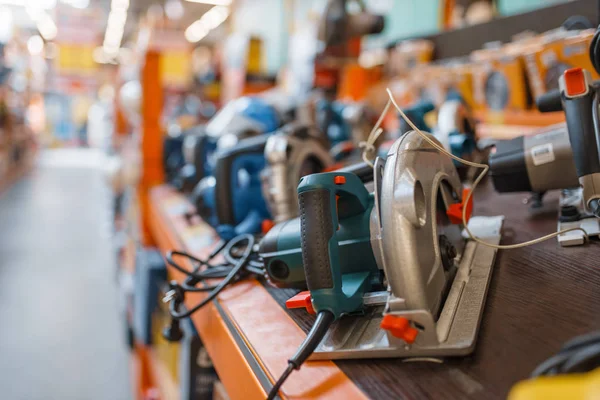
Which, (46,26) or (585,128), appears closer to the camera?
(585,128)

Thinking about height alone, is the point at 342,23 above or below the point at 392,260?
above

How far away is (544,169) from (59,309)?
2832mm

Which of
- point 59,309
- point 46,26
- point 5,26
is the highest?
point 46,26

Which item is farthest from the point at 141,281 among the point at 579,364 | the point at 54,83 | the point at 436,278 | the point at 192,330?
the point at 54,83

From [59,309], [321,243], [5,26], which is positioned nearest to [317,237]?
[321,243]

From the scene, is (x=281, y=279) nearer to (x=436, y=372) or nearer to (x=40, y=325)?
(x=436, y=372)

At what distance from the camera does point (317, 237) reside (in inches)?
21.0

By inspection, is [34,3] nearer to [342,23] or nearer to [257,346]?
[342,23]

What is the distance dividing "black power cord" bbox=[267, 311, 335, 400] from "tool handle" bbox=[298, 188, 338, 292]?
0.12 ft

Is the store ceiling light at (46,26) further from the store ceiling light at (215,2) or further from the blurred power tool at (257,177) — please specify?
the blurred power tool at (257,177)

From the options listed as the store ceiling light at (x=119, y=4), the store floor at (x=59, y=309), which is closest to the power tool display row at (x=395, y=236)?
the store floor at (x=59, y=309)

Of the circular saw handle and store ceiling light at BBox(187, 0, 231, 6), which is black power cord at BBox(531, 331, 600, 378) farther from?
store ceiling light at BBox(187, 0, 231, 6)

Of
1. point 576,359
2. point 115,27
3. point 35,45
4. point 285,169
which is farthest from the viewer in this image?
point 35,45

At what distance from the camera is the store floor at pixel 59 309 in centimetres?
208
